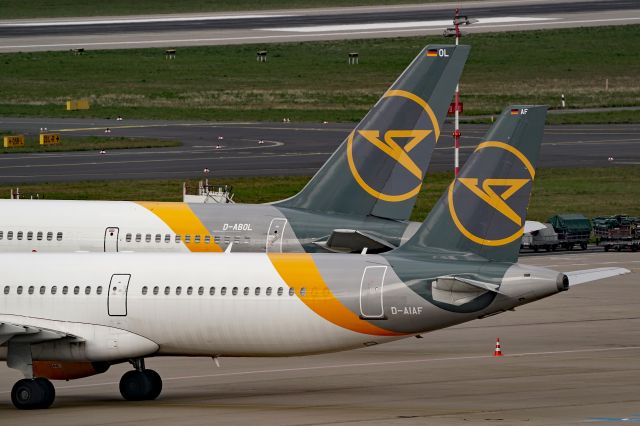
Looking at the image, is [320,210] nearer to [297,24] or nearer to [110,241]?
[110,241]

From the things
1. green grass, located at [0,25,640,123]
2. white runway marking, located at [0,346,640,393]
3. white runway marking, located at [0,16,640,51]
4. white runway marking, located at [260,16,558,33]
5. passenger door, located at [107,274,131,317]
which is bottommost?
white runway marking, located at [0,346,640,393]

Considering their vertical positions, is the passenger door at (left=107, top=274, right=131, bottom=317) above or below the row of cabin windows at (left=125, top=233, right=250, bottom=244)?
below

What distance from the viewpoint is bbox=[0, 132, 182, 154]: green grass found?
107 meters

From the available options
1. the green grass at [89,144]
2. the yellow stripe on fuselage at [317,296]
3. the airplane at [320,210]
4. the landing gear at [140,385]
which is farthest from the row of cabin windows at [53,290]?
the green grass at [89,144]

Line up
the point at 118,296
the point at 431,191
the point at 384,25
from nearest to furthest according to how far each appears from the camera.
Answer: the point at 118,296, the point at 431,191, the point at 384,25

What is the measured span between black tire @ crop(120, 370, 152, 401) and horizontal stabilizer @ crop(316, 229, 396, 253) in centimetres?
1073

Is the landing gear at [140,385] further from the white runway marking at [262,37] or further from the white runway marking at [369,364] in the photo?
the white runway marking at [262,37]

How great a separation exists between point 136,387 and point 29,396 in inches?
113

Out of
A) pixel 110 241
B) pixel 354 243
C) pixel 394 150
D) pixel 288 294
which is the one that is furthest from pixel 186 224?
pixel 288 294

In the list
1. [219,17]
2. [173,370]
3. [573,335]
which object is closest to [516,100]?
[219,17]

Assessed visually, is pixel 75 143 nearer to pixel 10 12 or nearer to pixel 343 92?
pixel 343 92

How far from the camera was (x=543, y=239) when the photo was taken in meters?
79.5

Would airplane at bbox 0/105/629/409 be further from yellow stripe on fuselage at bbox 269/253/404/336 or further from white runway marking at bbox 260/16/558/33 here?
white runway marking at bbox 260/16/558/33

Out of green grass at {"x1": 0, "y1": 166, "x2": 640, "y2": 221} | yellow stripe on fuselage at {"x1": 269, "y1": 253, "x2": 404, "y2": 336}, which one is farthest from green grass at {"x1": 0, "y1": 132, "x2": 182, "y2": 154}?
yellow stripe on fuselage at {"x1": 269, "y1": 253, "x2": 404, "y2": 336}
